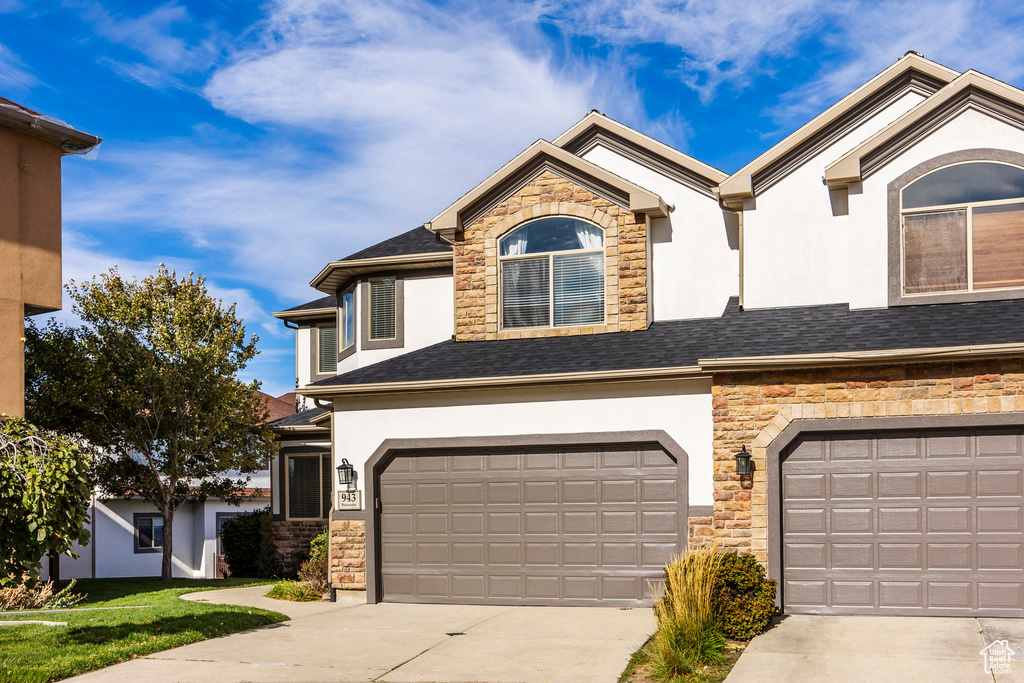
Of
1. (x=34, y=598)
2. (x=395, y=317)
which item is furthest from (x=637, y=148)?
(x=34, y=598)

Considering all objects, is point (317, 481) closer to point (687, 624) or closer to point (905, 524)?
point (687, 624)

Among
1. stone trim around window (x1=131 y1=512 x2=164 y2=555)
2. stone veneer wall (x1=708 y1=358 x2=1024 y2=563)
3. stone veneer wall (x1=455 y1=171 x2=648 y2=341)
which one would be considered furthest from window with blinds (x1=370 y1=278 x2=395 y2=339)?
stone trim around window (x1=131 y1=512 x2=164 y2=555)

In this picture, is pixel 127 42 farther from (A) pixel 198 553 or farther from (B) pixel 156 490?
(A) pixel 198 553

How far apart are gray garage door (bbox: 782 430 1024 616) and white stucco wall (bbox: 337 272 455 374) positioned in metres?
7.48

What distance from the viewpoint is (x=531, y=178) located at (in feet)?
55.2

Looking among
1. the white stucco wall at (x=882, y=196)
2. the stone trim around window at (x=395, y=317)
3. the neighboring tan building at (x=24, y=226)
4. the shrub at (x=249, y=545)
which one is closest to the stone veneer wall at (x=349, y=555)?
the stone trim around window at (x=395, y=317)

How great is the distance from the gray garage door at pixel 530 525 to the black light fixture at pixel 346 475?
519 millimetres

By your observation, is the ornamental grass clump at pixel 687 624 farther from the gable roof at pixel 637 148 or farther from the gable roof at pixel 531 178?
the gable roof at pixel 637 148

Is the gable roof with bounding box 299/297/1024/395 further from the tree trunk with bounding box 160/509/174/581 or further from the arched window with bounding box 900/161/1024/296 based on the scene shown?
the tree trunk with bounding box 160/509/174/581

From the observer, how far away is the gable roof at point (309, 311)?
2302cm

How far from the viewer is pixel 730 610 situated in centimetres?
1114

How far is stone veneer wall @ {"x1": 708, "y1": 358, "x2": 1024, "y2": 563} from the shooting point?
39.8 ft

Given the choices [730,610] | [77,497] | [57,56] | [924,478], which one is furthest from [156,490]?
[924,478]

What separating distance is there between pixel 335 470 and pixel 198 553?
1919 centimetres
